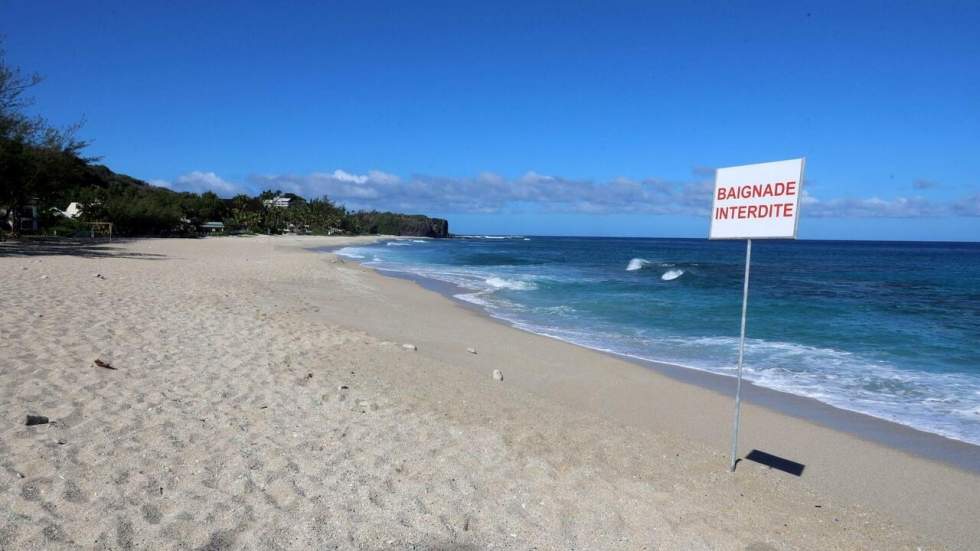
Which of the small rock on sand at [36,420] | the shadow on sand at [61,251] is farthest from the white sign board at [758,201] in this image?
the shadow on sand at [61,251]

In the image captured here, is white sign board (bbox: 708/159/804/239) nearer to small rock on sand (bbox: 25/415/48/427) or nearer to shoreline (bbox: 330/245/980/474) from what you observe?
shoreline (bbox: 330/245/980/474)

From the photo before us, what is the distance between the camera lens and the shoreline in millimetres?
6207

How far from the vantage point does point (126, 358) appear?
6586 millimetres

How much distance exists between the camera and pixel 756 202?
4.71 meters

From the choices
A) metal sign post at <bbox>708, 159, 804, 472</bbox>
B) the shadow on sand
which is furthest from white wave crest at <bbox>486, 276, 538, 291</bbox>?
metal sign post at <bbox>708, 159, 804, 472</bbox>

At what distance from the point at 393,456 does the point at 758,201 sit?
3.60m

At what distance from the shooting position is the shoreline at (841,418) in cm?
621

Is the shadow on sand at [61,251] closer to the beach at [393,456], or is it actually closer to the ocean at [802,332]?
the ocean at [802,332]

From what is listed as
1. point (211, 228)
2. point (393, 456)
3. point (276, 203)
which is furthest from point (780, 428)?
point (276, 203)

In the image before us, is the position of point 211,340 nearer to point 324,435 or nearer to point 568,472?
point 324,435

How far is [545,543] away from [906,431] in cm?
572

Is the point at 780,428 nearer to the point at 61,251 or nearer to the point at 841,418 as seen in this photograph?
the point at 841,418

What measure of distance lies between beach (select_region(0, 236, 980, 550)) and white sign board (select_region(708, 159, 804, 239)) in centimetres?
211

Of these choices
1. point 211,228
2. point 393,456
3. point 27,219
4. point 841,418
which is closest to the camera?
point 393,456
